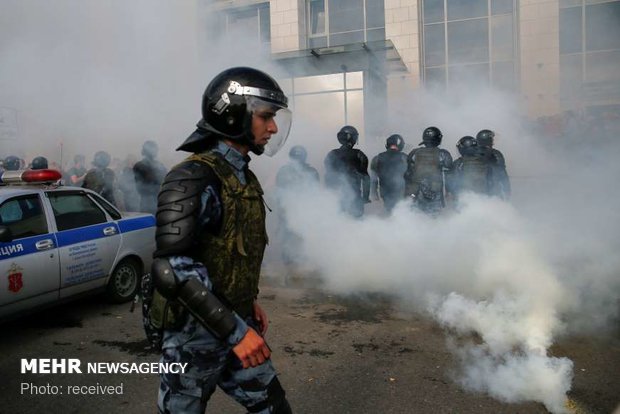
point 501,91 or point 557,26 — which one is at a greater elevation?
point 557,26

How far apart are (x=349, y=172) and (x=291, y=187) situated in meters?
A: 0.92

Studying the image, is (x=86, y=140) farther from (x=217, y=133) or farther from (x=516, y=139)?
(x=217, y=133)

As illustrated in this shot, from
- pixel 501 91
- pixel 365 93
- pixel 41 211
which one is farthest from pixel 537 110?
pixel 41 211

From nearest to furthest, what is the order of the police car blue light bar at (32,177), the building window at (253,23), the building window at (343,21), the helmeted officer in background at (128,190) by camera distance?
the police car blue light bar at (32,177) → the helmeted officer in background at (128,190) → the building window at (343,21) → the building window at (253,23)

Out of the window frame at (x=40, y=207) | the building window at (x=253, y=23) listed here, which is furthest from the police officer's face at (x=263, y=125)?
the building window at (x=253, y=23)

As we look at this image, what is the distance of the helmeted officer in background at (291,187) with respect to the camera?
6.52 metres

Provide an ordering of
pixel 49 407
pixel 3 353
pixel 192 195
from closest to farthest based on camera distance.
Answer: pixel 192 195, pixel 49 407, pixel 3 353

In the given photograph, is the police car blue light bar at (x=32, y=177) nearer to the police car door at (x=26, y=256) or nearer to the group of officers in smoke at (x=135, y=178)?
the police car door at (x=26, y=256)

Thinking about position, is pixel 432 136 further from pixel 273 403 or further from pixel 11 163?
pixel 11 163

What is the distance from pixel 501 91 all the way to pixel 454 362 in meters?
9.44

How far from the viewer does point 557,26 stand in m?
10.8

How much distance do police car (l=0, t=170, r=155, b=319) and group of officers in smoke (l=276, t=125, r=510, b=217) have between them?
2.29 meters

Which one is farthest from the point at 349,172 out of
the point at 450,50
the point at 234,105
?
the point at 450,50

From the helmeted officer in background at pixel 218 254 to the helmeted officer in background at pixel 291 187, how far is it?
454 centimetres
